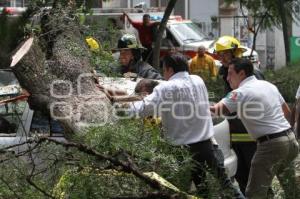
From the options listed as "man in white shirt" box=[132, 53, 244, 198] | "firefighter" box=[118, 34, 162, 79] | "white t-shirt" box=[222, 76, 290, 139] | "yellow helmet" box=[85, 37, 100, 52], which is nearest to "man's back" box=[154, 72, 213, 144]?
"man in white shirt" box=[132, 53, 244, 198]

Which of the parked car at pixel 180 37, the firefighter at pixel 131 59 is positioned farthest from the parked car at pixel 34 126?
the parked car at pixel 180 37

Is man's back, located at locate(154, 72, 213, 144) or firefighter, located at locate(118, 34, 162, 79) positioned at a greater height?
firefighter, located at locate(118, 34, 162, 79)

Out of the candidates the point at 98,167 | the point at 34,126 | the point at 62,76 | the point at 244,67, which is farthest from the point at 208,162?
the point at 34,126

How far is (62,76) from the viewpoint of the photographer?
620 centimetres

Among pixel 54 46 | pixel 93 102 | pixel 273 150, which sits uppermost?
pixel 54 46

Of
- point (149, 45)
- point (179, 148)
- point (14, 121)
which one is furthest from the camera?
point (149, 45)

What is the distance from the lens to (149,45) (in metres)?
19.5

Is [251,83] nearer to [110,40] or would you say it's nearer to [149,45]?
[110,40]

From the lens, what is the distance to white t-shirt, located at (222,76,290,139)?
6.50 metres

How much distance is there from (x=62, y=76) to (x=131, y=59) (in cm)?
215

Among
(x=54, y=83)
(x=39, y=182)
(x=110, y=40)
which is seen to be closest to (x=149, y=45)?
(x=110, y=40)

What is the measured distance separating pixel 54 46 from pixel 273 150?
2.09 m

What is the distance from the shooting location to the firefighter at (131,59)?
8102mm

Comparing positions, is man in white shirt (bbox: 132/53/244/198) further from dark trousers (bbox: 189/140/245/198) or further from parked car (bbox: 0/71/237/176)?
parked car (bbox: 0/71/237/176)
